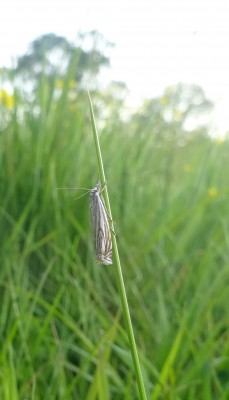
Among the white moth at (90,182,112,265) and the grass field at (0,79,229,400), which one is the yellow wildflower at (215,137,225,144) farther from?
the white moth at (90,182,112,265)

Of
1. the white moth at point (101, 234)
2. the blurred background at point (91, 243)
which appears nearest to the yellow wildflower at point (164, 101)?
the blurred background at point (91, 243)

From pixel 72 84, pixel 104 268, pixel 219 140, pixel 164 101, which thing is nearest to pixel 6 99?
pixel 72 84

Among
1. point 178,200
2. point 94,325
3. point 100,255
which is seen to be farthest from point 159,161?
point 100,255

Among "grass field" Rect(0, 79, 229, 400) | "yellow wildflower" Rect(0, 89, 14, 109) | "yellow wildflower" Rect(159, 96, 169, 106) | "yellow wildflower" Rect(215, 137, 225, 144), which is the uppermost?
"yellow wildflower" Rect(159, 96, 169, 106)

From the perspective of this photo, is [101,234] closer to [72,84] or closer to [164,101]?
[72,84]

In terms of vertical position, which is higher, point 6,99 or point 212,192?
point 6,99

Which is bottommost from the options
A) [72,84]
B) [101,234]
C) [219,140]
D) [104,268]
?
[104,268]

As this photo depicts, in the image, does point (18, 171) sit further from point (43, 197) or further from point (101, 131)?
point (101, 131)

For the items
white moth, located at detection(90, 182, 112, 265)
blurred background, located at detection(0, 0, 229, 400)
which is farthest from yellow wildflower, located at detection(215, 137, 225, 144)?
white moth, located at detection(90, 182, 112, 265)
